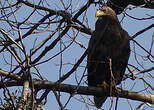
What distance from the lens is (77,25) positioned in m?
5.63

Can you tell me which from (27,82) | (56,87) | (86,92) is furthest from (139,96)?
(27,82)

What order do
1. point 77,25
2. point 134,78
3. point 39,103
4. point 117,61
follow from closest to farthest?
point 39,103 < point 134,78 < point 77,25 < point 117,61

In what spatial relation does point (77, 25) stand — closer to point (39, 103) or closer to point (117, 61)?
point (117, 61)

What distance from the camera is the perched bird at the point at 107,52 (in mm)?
6258

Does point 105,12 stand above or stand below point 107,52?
above

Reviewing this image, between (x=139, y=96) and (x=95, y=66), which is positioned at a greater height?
(x=95, y=66)

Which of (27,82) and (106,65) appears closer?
(27,82)

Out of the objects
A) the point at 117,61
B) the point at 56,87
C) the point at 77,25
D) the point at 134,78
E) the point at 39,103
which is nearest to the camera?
the point at 39,103

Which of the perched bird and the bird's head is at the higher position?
the bird's head

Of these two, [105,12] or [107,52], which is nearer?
[107,52]

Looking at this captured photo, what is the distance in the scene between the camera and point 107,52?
6266mm

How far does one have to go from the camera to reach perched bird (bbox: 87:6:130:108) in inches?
246

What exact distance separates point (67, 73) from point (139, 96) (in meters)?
0.94

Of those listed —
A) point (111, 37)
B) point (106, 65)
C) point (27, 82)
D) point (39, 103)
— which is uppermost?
point (111, 37)
